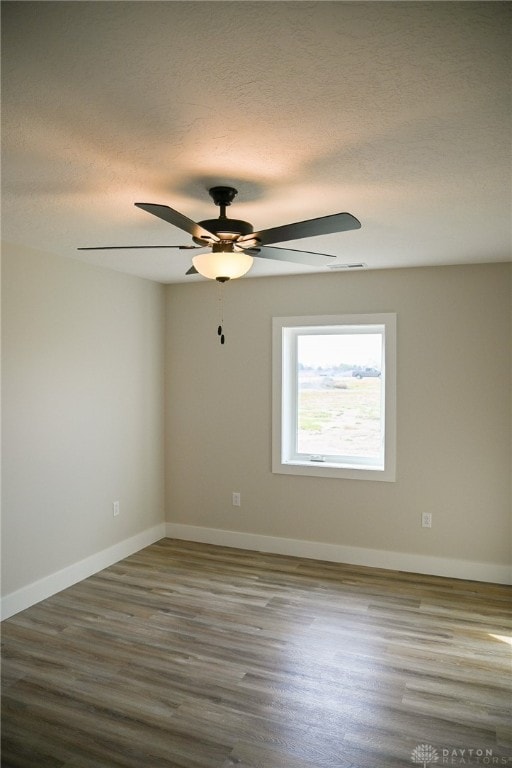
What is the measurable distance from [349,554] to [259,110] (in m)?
3.77

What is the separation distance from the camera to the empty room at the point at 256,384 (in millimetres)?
1566

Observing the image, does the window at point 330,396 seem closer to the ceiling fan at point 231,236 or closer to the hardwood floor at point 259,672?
the hardwood floor at point 259,672

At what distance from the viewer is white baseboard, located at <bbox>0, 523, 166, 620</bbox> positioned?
11.9ft

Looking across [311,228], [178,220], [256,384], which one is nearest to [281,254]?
[311,228]

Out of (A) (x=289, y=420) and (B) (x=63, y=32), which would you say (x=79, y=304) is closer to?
(A) (x=289, y=420)

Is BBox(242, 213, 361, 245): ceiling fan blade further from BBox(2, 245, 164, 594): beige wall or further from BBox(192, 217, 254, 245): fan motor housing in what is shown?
BBox(2, 245, 164, 594): beige wall

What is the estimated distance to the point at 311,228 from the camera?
2262mm

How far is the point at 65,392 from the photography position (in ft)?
13.4

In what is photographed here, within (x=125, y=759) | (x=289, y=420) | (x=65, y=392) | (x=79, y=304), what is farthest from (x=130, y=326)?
(x=125, y=759)

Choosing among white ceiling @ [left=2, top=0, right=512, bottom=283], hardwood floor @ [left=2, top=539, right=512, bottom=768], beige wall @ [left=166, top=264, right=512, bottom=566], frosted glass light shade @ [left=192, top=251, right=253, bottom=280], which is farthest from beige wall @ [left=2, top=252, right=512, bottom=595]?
frosted glass light shade @ [left=192, top=251, right=253, bottom=280]

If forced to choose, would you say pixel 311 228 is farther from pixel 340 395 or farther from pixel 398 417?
pixel 340 395

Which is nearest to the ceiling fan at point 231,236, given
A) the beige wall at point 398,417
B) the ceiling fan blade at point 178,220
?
the ceiling fan blade at point 178,220

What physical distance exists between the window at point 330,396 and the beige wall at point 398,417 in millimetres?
103

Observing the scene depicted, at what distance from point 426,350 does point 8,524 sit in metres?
3.31
